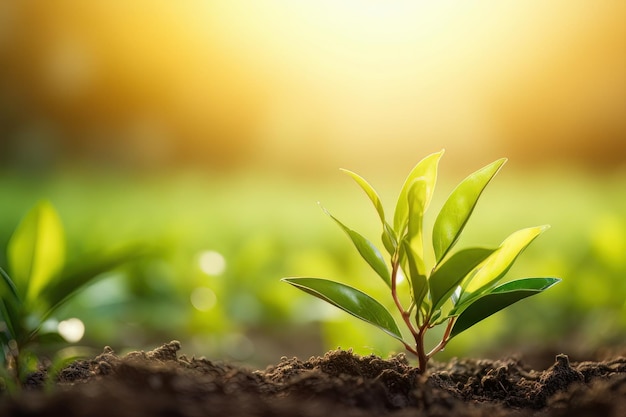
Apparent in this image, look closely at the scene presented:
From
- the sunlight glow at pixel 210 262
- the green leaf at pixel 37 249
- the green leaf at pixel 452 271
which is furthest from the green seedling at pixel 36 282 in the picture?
the sunlight glow at pixel 210 262

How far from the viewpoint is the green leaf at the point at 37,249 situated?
0.74 meters

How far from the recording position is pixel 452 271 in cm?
60

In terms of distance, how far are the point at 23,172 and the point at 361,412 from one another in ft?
10.3

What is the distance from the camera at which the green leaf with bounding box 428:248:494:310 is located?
0.58 m

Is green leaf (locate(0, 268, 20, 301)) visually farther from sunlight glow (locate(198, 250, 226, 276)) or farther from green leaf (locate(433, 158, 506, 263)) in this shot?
sunlight glow (locate(198, 250, 226, 276))

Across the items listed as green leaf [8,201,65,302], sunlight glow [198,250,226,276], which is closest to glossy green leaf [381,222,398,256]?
green leaf [8,201,65,302]

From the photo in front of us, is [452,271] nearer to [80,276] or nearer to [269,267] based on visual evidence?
[80,276]

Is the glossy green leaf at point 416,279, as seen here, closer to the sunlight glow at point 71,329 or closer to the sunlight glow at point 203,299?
the sunlight glow at point 71,329

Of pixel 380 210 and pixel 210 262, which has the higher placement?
pixel 210 262

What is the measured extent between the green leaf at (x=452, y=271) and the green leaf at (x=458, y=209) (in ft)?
0.11

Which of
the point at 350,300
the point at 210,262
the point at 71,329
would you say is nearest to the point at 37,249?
the point at 71,329

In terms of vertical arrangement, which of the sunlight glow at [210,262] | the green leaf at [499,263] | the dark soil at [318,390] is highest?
the sunlight glow at [210,262]

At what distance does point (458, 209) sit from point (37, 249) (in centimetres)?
50

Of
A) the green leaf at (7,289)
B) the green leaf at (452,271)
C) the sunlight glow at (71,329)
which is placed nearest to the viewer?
the green leaf at (452,271)
